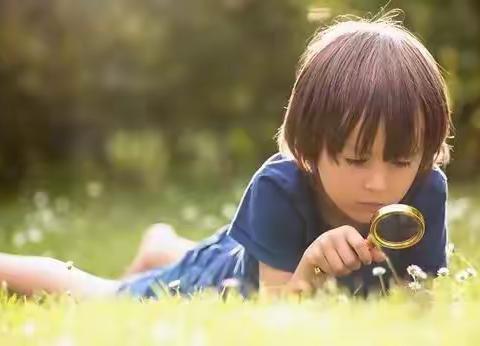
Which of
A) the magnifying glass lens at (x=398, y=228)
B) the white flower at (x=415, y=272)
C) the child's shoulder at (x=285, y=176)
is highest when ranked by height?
the child's shoulder at (x=285, y=176)

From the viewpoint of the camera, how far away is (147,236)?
4.50 metres

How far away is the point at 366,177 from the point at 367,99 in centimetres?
22

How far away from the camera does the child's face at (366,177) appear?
2.77 m

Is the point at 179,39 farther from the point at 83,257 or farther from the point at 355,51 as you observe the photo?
the point at 355,51

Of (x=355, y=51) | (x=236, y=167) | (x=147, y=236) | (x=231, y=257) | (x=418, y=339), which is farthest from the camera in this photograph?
(x=236, y=167)

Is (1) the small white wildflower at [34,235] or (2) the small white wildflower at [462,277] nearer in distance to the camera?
(2) the small white wildflower at [462,277]

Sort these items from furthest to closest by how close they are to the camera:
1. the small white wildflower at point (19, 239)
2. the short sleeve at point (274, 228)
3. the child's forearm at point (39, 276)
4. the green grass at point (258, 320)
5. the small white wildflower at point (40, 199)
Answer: the small white wildflower at point (40, 199) < the small white wildflower at point (19, 239) < the child's forearm at point (39, 276) < the short sleeve at point (274, 228) < the green grass at point (258, 320)

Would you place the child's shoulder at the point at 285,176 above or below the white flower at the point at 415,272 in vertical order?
above

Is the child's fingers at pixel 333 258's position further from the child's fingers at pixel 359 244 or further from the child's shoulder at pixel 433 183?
the child's shoulder at pixel 433 183

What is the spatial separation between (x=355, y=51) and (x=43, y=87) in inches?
193

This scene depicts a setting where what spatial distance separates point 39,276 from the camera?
3.55 meters

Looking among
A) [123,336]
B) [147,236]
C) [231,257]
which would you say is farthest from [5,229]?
[123,336]

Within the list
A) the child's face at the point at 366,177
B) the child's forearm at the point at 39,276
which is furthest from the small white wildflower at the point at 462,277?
the child's forearm at the point at 39,276

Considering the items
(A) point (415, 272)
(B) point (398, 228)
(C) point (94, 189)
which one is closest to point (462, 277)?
(A) point (415, 272)
